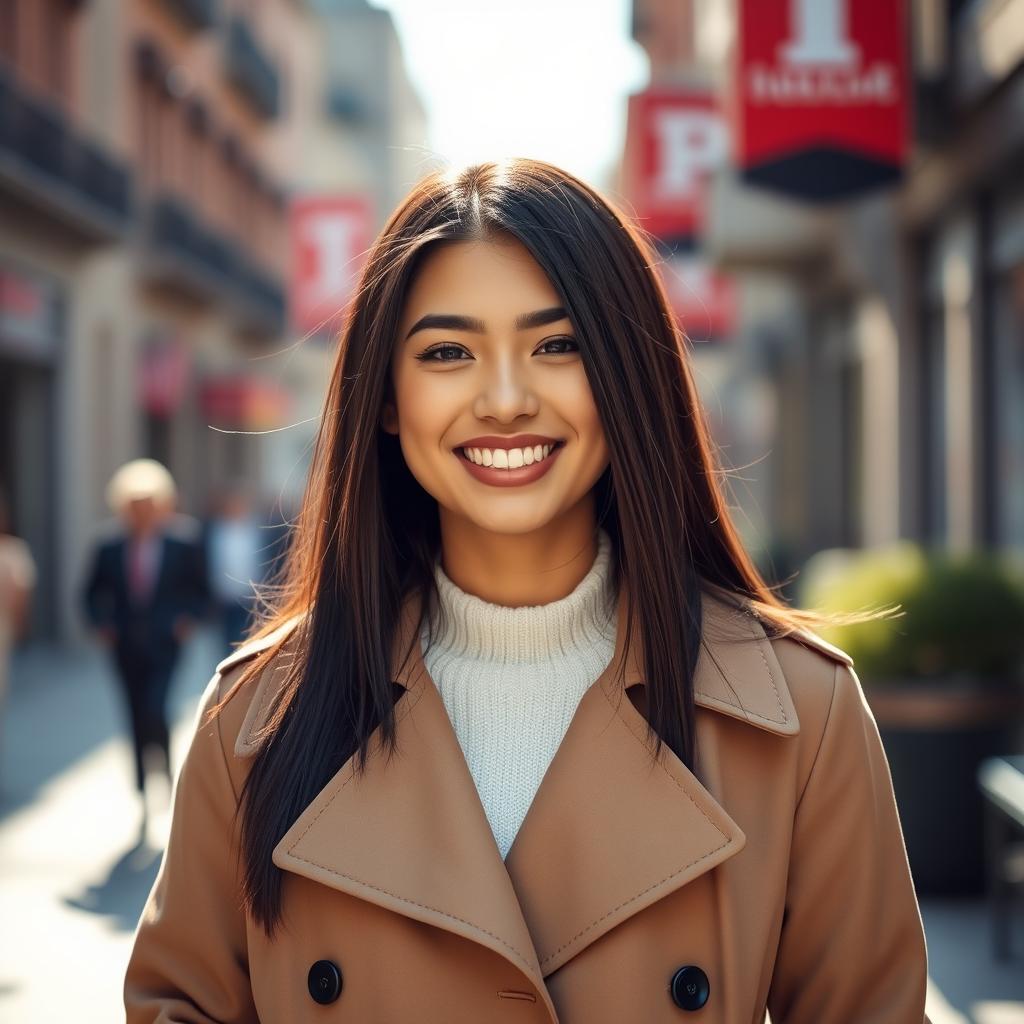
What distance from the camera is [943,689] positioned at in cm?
632

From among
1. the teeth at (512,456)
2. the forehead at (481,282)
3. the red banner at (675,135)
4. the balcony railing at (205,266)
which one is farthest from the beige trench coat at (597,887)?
the balcony railing at (205,266)

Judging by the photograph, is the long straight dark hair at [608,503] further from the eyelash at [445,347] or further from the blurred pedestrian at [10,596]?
the blurred pedestrian at [10,596]

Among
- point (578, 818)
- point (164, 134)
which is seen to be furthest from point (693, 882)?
point (164, 134)

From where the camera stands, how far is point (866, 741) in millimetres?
2238

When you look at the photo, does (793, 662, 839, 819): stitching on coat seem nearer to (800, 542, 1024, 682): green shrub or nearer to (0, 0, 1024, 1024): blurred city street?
(0, 0, 1024, 1024): blurred city street

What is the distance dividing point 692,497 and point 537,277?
1.43 feet

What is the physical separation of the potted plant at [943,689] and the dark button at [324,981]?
14.4 ft

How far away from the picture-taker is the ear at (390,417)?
8.25 feet

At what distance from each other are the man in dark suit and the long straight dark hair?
6.45 m

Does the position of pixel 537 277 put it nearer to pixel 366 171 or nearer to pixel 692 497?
pixel 692 497

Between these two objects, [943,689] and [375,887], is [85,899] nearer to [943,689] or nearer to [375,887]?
[943,689]

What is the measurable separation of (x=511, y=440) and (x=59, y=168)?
16670 millimetres

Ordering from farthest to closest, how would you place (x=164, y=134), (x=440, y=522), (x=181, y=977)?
1. (x=164, y=134)
2. (x=440, y=522)
3. (x=181, y=977)

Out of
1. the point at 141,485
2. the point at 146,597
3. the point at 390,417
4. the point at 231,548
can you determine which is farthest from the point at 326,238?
the point at 390,417
